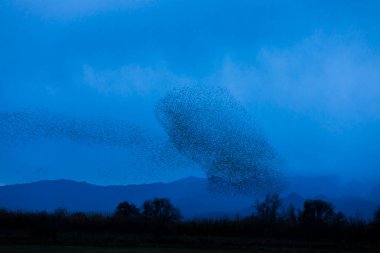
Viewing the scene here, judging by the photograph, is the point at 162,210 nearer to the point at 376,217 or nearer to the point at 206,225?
the point at 206,225

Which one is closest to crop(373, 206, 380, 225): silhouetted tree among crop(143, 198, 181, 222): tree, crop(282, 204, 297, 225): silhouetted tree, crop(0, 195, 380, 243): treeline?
crop(0, 195, 380, 243): treeline

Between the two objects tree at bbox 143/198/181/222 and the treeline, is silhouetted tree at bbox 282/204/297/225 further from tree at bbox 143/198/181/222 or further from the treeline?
tree at bbox 143/198/181/222

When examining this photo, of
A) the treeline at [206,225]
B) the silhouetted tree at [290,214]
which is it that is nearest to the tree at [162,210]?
the treeline at [206,225]

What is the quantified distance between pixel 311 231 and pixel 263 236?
481cm

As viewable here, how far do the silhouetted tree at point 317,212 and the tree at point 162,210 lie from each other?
1311 centimetres

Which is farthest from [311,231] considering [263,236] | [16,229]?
[16,229]

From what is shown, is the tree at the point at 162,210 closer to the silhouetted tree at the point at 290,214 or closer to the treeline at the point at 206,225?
the treeline at the point at 206,225

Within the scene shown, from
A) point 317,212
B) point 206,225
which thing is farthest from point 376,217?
point 206,225

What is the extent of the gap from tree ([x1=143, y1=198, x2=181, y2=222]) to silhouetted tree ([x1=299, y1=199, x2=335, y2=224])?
43.0 ft

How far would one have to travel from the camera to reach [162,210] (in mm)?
45844

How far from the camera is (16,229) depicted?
4384cm

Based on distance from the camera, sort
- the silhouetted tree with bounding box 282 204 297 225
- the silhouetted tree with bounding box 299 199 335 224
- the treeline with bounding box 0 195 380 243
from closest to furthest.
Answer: the treeline with bounding box 0 195 380 243 → the silhouetted tree with bounding box 299 199 335 224 → the silhouetted tree with bounding box 282 204 297 225

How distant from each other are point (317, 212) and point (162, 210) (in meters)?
16.0

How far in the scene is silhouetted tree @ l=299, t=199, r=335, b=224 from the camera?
159 feet
